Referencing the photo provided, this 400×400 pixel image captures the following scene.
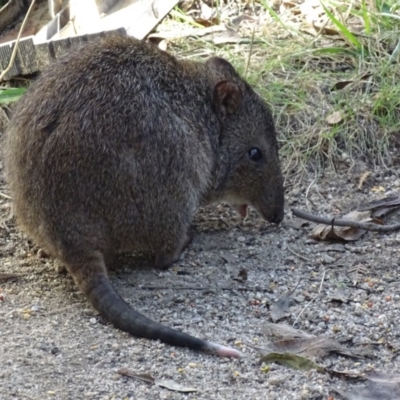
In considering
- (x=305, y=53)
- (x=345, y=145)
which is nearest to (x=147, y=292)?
(x=345, y=145)

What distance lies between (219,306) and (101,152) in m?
1.03

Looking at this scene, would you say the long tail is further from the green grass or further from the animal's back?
the green grass

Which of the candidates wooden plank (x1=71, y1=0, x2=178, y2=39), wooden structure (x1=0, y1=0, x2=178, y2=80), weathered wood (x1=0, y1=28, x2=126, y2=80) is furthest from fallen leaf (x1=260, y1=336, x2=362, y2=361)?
wooden plank (x1=71, y1=0, x2=178, y2=39)

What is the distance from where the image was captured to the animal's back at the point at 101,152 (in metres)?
5.27

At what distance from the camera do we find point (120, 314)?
4.98 meters

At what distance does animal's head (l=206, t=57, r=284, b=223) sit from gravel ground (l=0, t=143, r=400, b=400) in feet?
0.71

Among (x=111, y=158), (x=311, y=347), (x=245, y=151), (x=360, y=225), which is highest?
(x=111, y=158)

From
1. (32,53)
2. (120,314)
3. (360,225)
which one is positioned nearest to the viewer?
(120,314)

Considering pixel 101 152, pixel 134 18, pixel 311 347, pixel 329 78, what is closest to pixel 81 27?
pixel 134 18

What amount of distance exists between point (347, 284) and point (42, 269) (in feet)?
5.77

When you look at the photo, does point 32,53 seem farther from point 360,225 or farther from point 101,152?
point 360,225

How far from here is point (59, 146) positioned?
524 cm

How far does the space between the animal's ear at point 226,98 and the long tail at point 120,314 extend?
1304mm

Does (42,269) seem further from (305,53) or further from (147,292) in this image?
(305,53)
